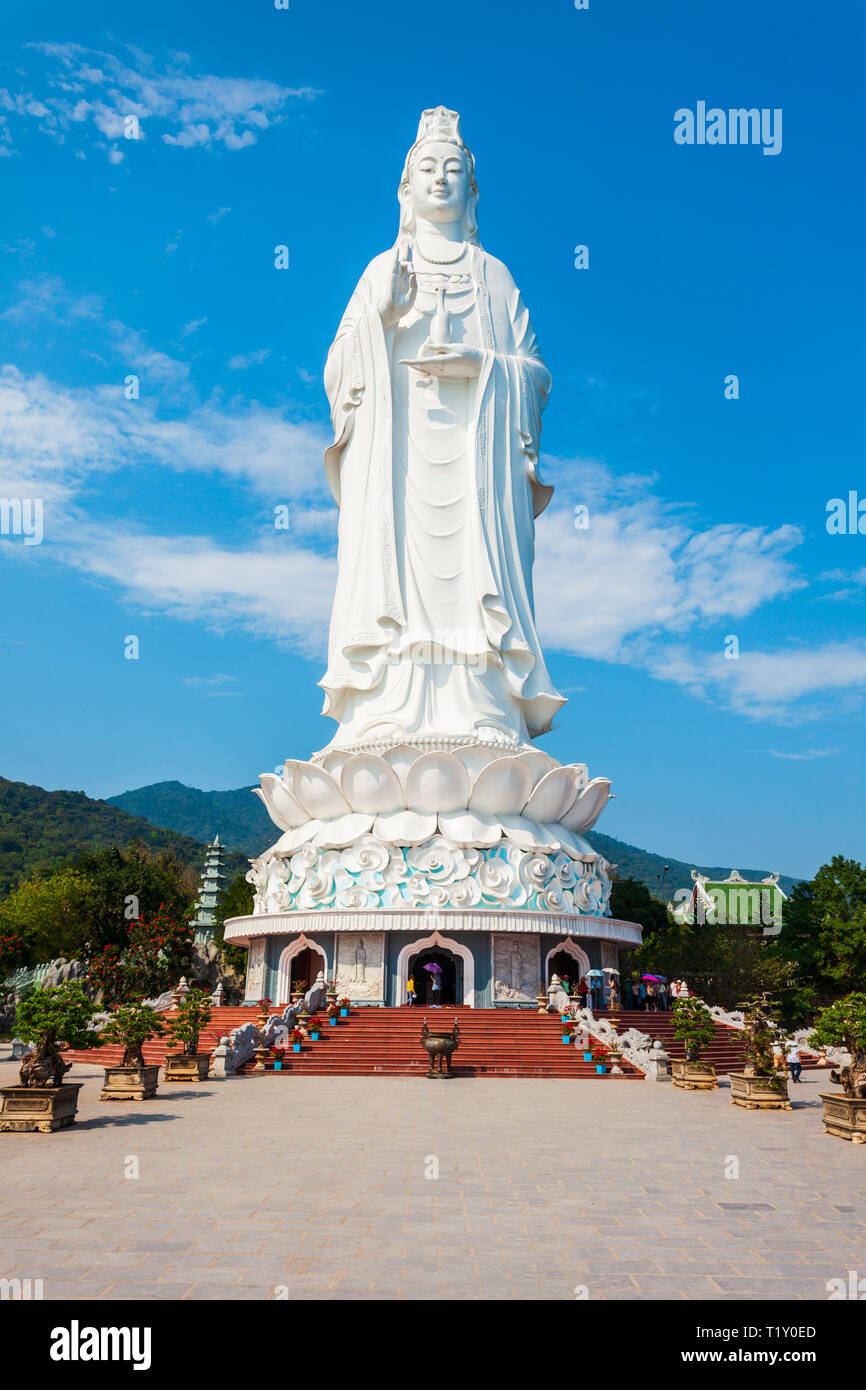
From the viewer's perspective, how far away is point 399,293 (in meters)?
27.6

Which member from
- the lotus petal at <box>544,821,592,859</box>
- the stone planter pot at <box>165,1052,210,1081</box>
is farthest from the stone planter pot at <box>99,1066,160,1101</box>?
the lotus petal at <box>544,821,592,859</box>

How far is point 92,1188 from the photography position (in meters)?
7.66

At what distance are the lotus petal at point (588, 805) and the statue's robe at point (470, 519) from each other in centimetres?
235

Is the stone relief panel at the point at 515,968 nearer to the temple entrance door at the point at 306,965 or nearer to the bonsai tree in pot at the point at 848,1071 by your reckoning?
the temple entrance door at the point at 306,965

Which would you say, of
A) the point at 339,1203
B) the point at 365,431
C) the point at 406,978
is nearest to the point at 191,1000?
the point at 406,978

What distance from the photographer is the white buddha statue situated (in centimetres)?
2692

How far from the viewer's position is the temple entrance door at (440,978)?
23.8 meters

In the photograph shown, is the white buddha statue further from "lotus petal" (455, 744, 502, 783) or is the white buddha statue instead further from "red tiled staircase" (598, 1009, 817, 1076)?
"red tiled staircase" (598, 1009, 817, 1076)

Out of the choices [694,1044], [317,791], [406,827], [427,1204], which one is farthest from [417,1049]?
[427,1204]

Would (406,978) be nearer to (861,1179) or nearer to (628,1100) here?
(628,1100)

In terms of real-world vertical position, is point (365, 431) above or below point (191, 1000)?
above

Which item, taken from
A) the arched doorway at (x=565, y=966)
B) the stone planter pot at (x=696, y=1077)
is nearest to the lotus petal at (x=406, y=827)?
the arched doorway at (x=565, y=966)

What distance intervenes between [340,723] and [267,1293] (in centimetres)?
2358
